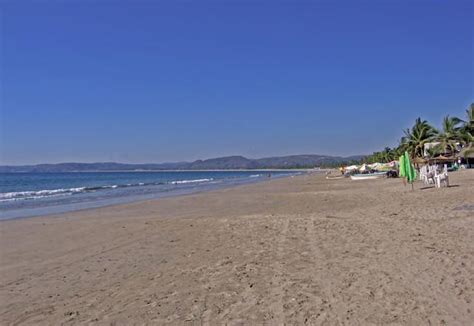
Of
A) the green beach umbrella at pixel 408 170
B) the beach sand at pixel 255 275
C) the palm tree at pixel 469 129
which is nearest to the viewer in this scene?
the beach sand at pixel 255 275

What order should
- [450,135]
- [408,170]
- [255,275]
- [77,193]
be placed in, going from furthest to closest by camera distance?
[450,135] → [77,193] → [408,170] → [255,275]

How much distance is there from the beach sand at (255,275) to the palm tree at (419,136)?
53171mm

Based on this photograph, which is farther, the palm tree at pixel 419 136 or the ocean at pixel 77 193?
the palm tree at pixel 419 136

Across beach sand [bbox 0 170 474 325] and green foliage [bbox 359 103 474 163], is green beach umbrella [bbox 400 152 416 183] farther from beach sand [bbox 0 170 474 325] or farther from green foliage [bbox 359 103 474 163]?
green foliage [bbox 359 103 474 163]

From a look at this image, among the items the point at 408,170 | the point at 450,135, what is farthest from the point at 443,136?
the point at 408,170

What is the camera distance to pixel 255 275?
6480 mm

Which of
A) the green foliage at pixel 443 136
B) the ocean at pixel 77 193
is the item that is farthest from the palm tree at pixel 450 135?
the ocean at pixel 77 193

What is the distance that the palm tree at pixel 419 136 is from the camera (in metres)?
61.0

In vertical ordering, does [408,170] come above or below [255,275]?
above

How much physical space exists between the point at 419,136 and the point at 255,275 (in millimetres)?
60308

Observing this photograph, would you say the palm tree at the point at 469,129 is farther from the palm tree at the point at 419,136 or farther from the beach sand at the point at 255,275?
the beach sand at the point at 255,275

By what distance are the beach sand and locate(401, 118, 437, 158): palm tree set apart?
53171 millimetres

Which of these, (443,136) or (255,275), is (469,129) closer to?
(443,136)

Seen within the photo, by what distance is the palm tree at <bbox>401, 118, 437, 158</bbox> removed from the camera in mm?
61047
